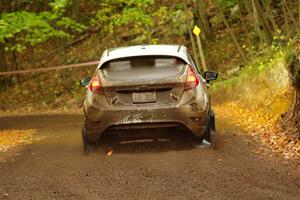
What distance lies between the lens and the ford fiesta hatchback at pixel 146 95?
908cm

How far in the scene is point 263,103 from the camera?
1484 centimetres

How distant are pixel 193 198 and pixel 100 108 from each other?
125 inches

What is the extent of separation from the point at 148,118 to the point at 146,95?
37 centimetres

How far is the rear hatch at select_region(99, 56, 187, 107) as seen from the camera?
9070mm

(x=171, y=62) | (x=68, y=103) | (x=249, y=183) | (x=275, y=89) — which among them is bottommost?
(x=68, y=103)

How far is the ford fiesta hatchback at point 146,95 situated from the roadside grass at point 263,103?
145cm

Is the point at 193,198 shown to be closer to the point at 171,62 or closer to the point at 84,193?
the point at 84,193

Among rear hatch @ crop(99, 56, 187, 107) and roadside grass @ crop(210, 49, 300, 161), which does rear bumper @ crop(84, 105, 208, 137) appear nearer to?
rear hatch @ crop(99, 56, 187, 107)

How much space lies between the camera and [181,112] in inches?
357

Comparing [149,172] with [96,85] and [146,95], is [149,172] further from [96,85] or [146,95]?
[96,85]

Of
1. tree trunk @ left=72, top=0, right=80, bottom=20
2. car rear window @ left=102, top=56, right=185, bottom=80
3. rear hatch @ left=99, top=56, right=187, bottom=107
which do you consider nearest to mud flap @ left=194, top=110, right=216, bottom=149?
rear hatch @ left=99, top=56, right=187, bottom=107

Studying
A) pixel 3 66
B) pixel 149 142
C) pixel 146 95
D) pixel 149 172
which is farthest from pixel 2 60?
pixel 149 172

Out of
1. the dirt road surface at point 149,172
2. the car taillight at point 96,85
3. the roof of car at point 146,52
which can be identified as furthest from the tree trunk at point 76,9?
the car taillight at point 96,85

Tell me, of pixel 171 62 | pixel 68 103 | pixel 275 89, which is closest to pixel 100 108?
pixel 171 62
